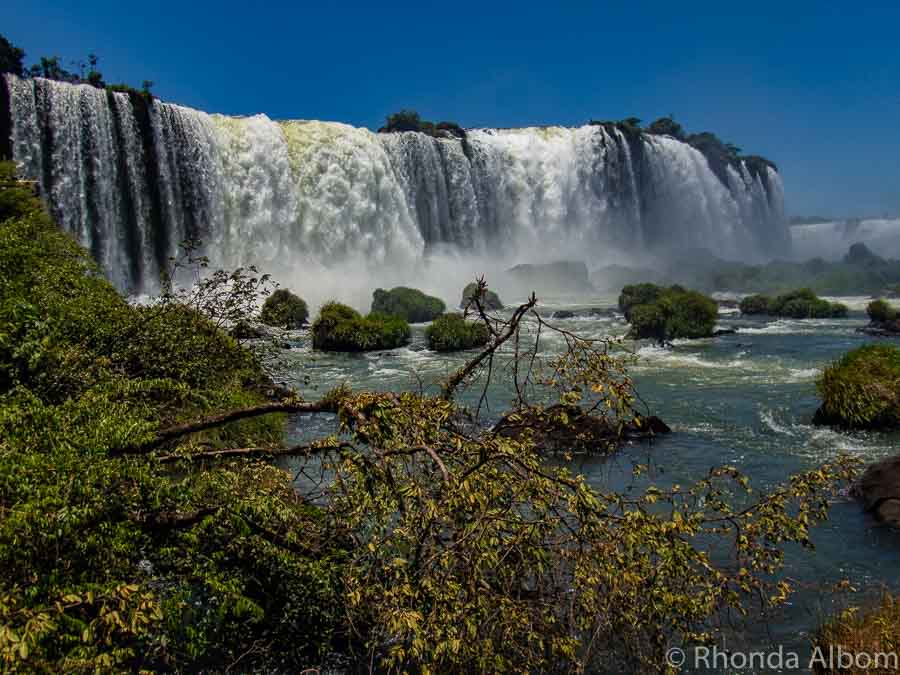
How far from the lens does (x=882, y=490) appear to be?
8.91 m

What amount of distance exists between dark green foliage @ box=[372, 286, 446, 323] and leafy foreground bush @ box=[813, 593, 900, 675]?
28.2 metres

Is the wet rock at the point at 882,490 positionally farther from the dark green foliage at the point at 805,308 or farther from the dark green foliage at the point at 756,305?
the dark green foliage at the point at 756,305

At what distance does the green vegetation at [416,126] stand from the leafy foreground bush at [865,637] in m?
50.2

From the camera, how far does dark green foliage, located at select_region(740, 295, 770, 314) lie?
37.1m

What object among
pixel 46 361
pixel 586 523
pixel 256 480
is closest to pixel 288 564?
pixel 256 480

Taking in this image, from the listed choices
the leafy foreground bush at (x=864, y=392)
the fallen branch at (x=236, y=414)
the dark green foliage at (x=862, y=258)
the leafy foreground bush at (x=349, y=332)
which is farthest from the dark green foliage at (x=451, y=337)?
the dark green foliage at (x=862, y=258)

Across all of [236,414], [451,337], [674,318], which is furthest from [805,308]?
[236,414]

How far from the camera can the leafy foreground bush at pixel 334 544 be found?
368cm

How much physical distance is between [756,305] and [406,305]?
2005 cm

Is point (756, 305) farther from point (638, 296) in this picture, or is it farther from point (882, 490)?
point (882, 490)

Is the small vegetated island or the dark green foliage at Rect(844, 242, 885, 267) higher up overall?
the dark green foliage at Rect(844, 242, 885, 267)

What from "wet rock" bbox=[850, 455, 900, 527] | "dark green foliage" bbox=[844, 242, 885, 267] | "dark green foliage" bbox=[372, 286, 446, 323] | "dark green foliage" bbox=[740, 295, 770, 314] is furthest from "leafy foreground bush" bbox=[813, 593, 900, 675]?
"dark green foliage" bbox=[844, 242, 885, 267]

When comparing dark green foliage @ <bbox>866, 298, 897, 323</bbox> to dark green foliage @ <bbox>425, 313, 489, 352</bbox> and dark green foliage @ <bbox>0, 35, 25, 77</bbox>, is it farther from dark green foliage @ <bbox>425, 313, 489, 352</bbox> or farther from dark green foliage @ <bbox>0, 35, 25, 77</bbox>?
dark green foliage @ <bbox>0, 35, 25, 77</bbox>

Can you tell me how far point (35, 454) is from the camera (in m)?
4.03
